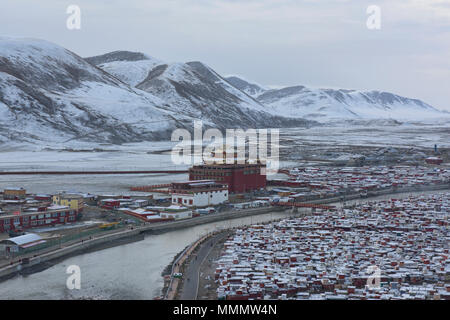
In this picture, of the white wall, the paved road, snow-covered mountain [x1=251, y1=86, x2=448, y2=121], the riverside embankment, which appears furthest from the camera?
snow-covered mountain [x1=251, y1=86, x2=448, y2=121]

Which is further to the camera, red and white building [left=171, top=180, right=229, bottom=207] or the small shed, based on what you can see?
red and white building [left=171, top=180, right=229, bottom=207]

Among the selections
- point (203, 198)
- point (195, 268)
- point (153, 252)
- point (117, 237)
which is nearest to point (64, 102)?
point (203, 198)

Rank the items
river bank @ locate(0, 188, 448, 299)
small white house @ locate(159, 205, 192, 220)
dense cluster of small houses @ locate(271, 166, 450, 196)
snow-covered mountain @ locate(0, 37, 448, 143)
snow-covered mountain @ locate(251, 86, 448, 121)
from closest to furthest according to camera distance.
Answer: river bank @ locate(0, 188, 448, 299), small white house @ locate(159, 205, 192, 220), dense cluster of small houses @ locate(271, 166, 450, 196), snow-covered mountain @ locate(0, 37, 448, 143), snow-covered mountain @ locate(251, 86, 448, 121)

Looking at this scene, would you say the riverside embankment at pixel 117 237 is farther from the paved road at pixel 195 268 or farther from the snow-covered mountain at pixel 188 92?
the snow-covered mountain at pixel 188 92

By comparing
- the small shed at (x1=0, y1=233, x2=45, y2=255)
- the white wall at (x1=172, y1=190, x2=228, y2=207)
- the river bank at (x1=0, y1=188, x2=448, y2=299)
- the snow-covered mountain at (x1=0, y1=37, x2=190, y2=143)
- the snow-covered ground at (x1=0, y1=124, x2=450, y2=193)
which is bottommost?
the river bank at (x1=0, y1=188, x2=448, y2=299)

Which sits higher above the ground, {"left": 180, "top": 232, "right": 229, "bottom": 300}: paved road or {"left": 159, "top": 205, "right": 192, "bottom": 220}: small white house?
{"left": 159, "top": 205, "right": 192, "bottom": 220}: small white house

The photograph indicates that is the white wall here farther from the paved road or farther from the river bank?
the paved road

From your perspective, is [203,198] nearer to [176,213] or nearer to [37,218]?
[176,213]

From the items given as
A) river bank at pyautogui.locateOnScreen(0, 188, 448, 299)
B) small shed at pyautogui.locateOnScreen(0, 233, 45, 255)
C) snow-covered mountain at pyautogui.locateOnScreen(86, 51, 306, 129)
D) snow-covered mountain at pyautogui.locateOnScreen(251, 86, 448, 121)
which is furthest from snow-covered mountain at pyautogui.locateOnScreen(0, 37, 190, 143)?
snow-covered mountain at pyautogui.locateOnScreen(251, 86, 448, 121)
